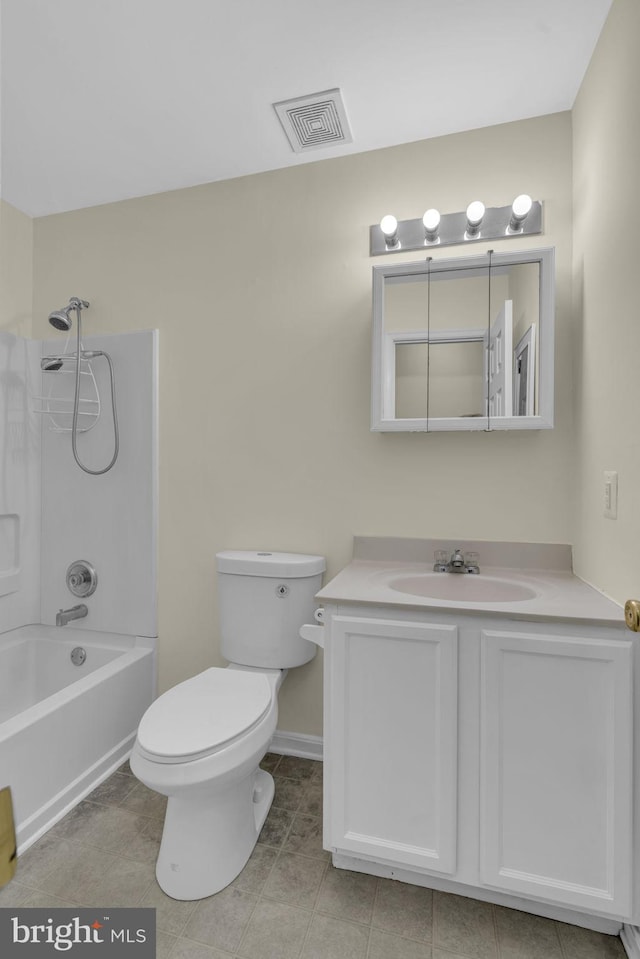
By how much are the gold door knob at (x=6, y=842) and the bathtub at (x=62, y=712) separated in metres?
1.36

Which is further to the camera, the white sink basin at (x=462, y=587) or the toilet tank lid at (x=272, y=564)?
the toilet tank lid at (x=272, y=564)

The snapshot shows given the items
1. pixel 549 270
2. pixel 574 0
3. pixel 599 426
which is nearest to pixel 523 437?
pixel 599 426

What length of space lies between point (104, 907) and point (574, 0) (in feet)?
8.77

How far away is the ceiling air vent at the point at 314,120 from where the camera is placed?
5.40 ft

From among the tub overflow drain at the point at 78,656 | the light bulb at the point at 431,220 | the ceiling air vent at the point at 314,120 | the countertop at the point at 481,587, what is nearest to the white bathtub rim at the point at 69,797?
the tub overflow drain at the point at 78,656

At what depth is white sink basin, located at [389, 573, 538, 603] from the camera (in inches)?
60.5

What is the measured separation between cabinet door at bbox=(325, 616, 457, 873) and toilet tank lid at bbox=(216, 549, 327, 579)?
47cm

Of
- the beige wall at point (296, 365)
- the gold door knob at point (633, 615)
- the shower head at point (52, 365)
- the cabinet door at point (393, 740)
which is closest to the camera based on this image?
the gold door knob at point (633, 615)

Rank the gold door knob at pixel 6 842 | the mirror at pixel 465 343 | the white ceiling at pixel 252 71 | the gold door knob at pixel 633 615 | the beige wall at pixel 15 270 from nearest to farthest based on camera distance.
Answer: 1. the gold door knob at pixel 6 842
2. the gold door knob at pixel 633 615
3. the white ceiling at pixel 252 71
4. the mirror at pixel 465 343
5. the beige wall at pixel 15 270

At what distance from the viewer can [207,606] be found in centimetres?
209

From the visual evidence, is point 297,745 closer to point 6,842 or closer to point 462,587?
point 462,587

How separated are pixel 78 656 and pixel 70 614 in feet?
0.63

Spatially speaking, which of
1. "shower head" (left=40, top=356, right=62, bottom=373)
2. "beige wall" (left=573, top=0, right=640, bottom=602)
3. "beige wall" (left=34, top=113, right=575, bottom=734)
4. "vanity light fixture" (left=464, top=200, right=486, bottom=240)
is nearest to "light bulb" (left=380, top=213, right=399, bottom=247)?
"beige wall" (left=34, top=113, right=575, bottom=734)

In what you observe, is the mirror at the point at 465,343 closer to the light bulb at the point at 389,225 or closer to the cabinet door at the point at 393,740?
the light bulb at the point at 389,225
